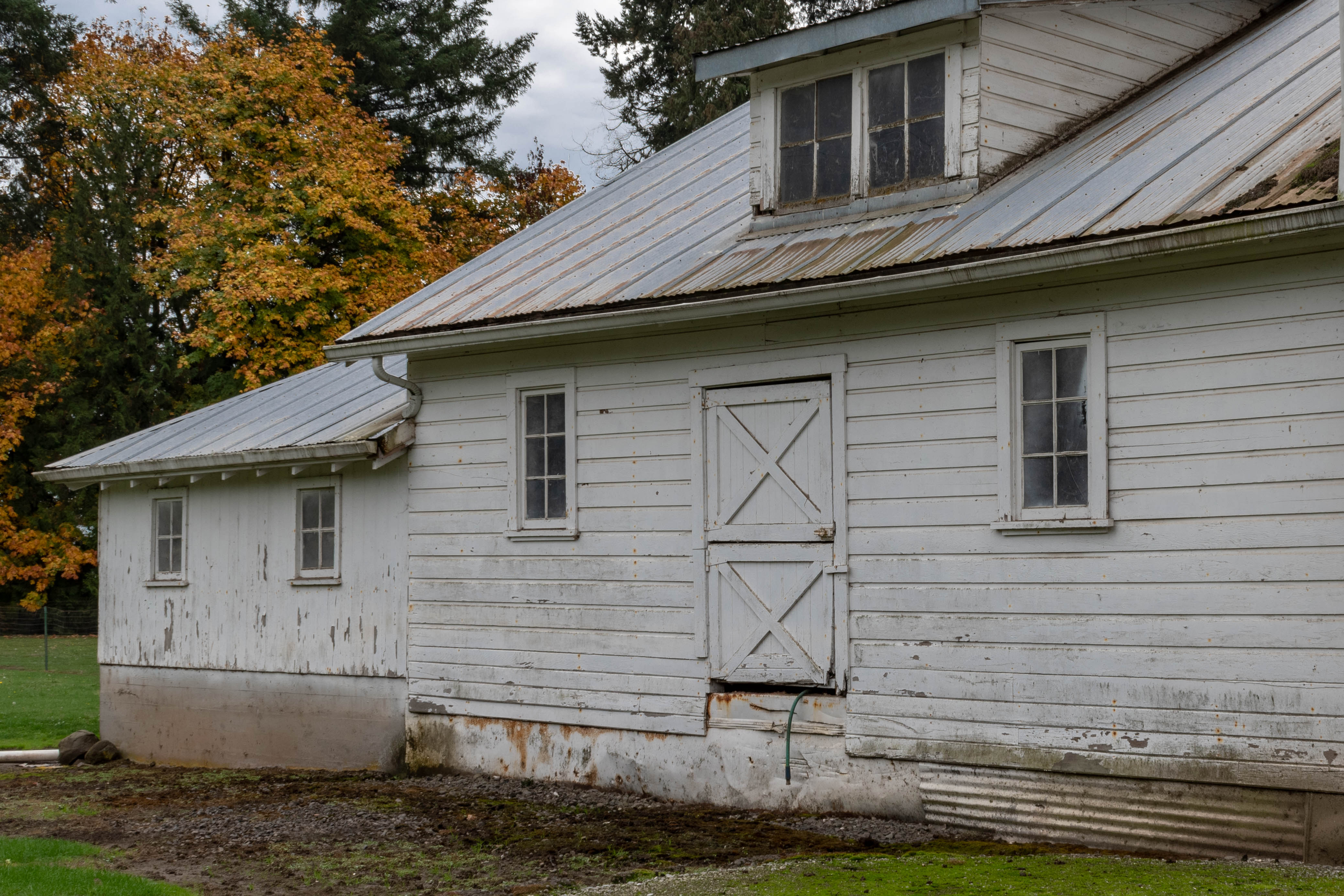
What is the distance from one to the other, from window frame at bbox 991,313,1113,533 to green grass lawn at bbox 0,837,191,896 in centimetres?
571

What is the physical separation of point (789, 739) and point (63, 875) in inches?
196

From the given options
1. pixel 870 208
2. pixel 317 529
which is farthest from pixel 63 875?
pixel 870 208

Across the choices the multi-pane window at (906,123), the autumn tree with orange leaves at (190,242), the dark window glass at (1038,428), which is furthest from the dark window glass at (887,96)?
the autumn tree with orange leaves at (190,242)

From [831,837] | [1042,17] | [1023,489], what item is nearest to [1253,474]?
[1023,489]

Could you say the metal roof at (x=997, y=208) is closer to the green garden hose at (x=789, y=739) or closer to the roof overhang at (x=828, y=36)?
the roof overhang at (x=828, y=36)

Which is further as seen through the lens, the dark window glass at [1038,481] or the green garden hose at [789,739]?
the green garden hose at [789,739]

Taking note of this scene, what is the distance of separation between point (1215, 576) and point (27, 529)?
33.5 metres

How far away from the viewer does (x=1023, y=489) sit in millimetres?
9250

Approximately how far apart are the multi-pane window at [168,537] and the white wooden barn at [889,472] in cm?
75

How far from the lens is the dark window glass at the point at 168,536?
15734 millimetres

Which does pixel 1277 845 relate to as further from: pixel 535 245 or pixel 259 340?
pixel 259 340

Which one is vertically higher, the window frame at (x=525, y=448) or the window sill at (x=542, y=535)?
the window frame at (x=525, y=448)

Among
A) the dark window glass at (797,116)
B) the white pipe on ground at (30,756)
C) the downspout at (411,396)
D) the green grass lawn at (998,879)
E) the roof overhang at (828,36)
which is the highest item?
the roof overhang at (828,36)

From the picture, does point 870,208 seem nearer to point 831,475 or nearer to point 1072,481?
point 831,475
